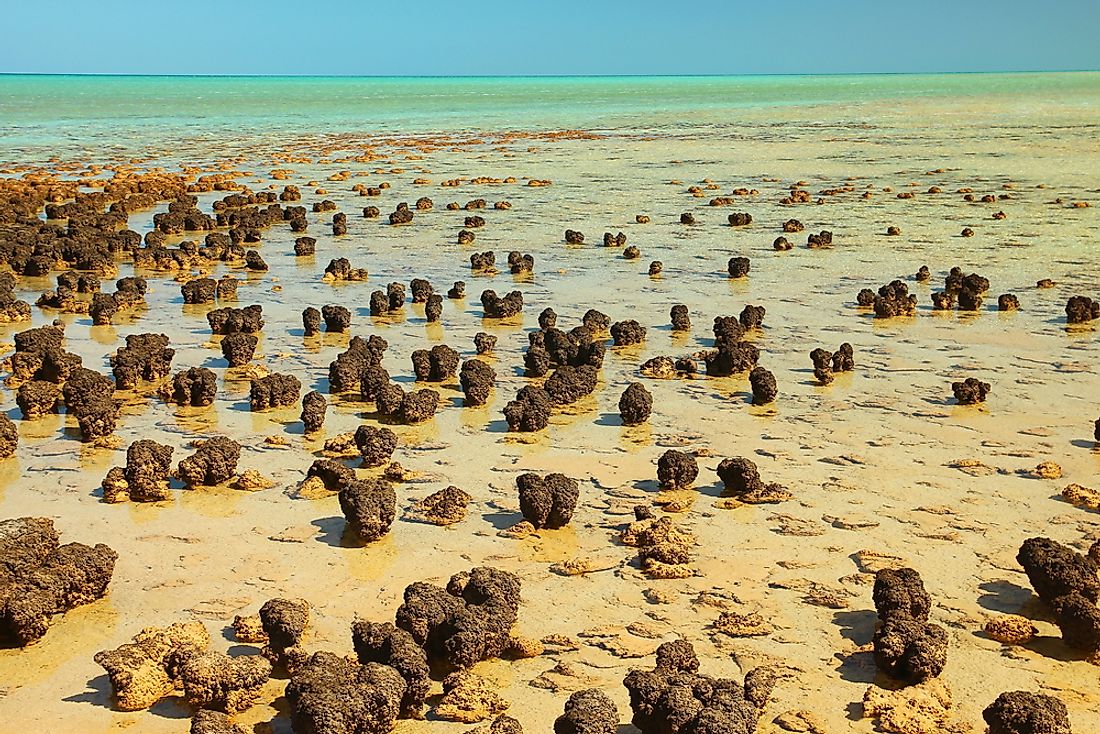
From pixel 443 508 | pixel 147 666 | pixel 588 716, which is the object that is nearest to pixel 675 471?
pixel 443 508

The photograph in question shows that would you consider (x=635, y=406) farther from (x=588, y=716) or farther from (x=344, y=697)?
(x=344, y=697)

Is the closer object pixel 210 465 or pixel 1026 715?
pixel 1026 715

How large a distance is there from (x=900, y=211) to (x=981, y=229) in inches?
91.1

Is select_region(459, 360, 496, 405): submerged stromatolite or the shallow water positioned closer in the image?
the shallow water

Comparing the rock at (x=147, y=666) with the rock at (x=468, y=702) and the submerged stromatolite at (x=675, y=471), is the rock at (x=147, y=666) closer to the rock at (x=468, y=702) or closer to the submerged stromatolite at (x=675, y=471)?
the rock at (x=468, y=702)

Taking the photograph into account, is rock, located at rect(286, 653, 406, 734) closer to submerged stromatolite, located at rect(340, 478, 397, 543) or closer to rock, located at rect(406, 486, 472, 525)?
submerged stromatolite, located at rect(340, 478, 397, 543)

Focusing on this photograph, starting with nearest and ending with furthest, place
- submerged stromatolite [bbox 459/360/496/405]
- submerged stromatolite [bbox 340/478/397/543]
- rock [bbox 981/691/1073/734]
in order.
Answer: rock [bbox 981/691/1073/734]
submerged stromatolite [bbox 340/478/397/543]
submerged stromatolite [bbox 459/360/496/405]

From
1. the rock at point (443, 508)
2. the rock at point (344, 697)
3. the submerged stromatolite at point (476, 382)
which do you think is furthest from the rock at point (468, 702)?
the submerged stromatolite at point (476, 382)

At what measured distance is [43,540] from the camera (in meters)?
6.34

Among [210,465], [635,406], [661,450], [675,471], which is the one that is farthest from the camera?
[635,406]

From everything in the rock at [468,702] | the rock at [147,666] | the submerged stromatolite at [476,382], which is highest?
the submerged stromatolite at [476,382]

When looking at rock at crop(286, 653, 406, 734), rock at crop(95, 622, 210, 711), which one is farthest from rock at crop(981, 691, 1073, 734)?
rock at crop(95, 622, 210, 711)

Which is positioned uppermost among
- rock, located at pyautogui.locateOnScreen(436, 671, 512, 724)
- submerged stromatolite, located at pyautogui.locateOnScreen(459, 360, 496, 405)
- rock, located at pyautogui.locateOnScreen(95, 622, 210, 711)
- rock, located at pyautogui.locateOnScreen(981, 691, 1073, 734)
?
submerged stromatolite, located at pyautogui.locateOnScreen(459, 360, 496, 405)

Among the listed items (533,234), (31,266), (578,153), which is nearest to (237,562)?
(31,266)
